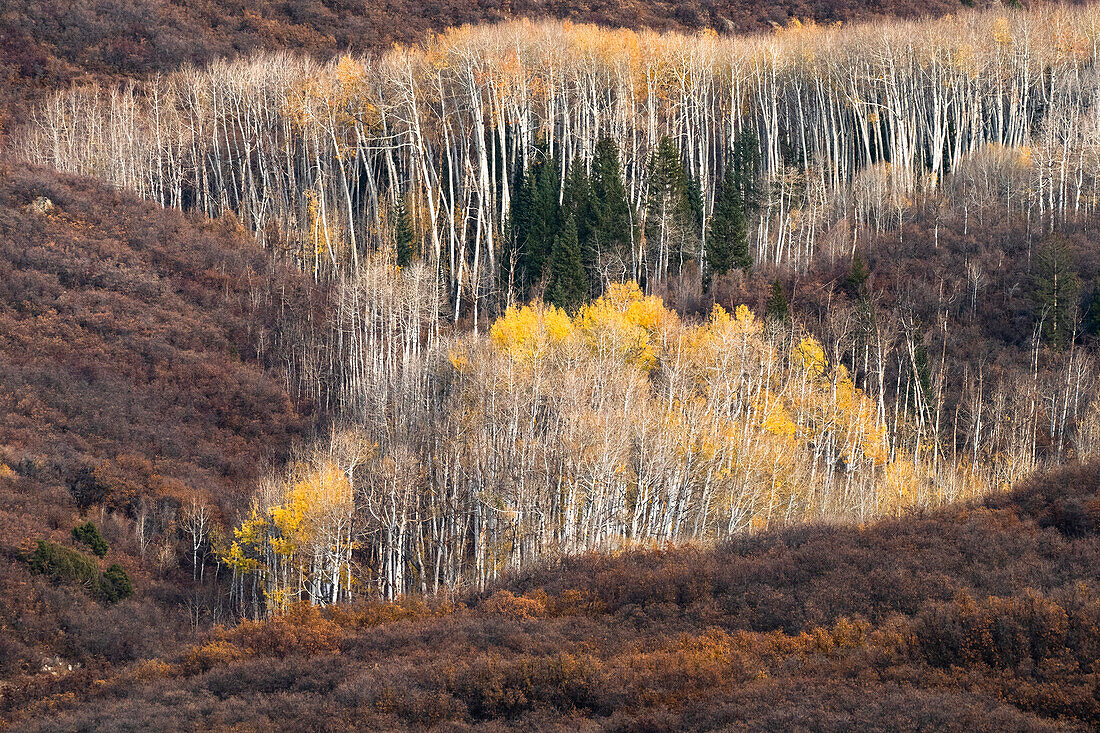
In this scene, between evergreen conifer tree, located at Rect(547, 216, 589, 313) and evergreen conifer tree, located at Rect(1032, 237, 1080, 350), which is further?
evergreen conifer tree, located at Rect(547, 216, 589, 313)

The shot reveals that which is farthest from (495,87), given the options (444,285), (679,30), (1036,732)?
(1036,732)

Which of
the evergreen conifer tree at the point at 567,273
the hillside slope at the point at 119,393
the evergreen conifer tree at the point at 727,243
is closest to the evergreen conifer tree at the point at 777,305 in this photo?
the evergreen conifer tree at the point at 727,243

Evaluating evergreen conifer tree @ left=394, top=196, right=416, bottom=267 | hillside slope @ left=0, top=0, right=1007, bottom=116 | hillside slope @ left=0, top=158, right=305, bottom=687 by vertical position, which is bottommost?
hillside slope @ left=0, top=158, right=305, bottom=687

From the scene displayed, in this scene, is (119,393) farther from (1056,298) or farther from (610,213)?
(1056,298)

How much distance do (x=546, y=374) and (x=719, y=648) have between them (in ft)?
79.9

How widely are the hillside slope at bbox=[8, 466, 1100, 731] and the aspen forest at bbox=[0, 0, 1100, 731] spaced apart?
0.17 m

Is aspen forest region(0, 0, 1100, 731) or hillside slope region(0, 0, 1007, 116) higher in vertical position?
hillside slope region(0, 0, 1007, 116)

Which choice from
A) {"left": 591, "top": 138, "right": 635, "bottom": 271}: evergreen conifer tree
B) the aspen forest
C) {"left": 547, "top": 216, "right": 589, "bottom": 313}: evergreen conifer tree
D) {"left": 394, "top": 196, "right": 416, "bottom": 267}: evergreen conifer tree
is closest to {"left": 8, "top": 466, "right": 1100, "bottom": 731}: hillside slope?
the aspen forest

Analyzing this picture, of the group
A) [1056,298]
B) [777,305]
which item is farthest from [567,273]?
[1056,298]

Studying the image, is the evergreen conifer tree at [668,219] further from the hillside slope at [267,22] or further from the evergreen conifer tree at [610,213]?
the hillside slope at [267,22]

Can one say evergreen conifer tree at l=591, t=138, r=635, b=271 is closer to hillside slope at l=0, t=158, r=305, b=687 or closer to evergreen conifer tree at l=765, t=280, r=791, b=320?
evergreen conifer tree at l=765, t=280, r=791, b=320

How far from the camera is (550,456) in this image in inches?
1855

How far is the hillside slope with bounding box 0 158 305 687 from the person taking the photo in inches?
1727

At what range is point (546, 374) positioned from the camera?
51.1 metres
